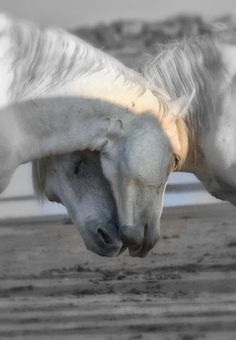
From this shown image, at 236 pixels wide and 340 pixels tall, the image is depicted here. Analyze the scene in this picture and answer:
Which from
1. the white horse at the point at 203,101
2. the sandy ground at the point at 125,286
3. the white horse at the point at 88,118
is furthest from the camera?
the sandy ground at the point at 125,286

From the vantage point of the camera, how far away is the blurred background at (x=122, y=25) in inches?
175

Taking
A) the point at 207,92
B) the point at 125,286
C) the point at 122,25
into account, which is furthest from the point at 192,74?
the point at 122,25

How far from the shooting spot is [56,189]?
2.01m

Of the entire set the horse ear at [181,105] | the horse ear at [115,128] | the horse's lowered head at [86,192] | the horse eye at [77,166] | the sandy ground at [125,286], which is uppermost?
the horse ear at [115,128]

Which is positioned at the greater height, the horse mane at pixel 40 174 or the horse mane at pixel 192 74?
the horse mane at pixel 192 74

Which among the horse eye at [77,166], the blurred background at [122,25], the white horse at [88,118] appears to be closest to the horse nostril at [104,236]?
the white horse at [88,118]

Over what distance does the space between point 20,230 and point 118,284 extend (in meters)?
1.01

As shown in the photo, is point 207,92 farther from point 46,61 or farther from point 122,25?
point 122,25

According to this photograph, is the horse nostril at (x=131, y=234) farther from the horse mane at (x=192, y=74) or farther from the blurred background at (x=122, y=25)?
the blurred background at (x=122, y=25)

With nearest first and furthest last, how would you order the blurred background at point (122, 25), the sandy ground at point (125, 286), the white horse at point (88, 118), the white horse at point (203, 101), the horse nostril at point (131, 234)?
the white horse at point (88, 118) → the horse nostril at point (131, 234) → the white horse at point (203, 101) → the sandy ground at point (125, 286) → the blurred background at point (122, 25)

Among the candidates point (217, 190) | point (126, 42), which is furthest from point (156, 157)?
point (126, 42)

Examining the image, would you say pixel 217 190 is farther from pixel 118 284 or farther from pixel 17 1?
pixel 17 1

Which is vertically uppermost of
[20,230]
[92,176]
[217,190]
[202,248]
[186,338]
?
[92,176]

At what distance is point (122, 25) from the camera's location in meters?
4.68
